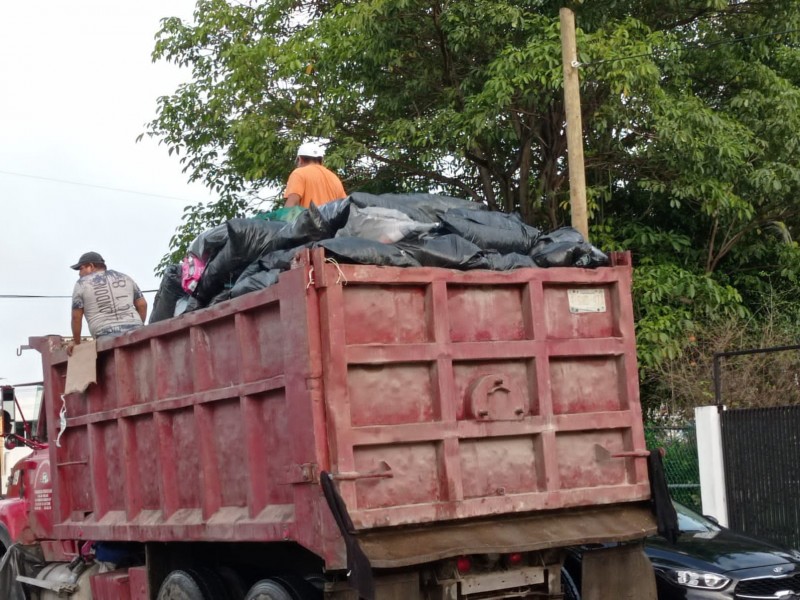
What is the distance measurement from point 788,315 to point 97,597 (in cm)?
1032

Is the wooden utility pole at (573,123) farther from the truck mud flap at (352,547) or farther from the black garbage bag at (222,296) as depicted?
the truck mud flap at (352,547)

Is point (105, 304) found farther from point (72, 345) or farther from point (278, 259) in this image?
point (278, 259)

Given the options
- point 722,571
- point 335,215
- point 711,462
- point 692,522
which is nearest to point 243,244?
point 335,215

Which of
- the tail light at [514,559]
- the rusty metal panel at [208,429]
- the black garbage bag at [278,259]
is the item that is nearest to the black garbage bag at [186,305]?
the rusty metal panel at [208,429]

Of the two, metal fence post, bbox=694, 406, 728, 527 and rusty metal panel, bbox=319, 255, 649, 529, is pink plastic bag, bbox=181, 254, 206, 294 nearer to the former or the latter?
rusty metal panel, bbox=319, 255, 649, 529

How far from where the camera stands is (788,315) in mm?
15117

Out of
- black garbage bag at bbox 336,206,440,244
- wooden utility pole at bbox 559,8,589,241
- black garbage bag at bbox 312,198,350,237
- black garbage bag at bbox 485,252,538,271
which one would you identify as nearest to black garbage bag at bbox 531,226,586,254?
black garbage bag at bbox 485,252,538,271

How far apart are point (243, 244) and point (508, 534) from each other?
2.19 m

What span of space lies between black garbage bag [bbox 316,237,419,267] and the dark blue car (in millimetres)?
3347

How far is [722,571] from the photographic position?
25.9ft

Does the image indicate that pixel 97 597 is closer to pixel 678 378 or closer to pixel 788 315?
pixel 678 378

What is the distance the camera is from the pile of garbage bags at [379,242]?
5.99m

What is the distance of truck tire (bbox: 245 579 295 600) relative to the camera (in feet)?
19.5

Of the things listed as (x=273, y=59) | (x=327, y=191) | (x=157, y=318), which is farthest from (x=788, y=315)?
(x=157, y=318)
